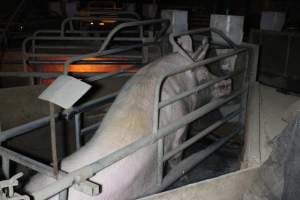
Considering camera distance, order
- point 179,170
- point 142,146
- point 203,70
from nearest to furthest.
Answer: point 142,146
point 179,170
point 203,70

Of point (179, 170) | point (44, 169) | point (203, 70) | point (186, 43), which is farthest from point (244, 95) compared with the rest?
point (44, 169)

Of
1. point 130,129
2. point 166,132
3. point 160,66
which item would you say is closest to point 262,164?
point 166,132

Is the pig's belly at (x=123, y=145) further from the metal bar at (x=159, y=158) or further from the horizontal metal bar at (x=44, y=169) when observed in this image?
the horizontal metal bar at (x=44, y=169)

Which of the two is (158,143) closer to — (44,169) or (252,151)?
(252,151)

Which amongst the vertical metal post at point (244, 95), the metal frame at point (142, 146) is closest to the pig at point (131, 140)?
the metal frame at point (142, 146)

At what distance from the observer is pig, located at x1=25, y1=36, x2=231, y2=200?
1.97m

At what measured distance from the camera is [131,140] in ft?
7.07

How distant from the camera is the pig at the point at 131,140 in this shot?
197cm

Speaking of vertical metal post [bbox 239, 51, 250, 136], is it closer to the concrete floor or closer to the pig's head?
the concrete floor

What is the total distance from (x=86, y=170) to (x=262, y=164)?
1.24 meters

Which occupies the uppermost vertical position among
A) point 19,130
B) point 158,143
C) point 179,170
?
point 19,130

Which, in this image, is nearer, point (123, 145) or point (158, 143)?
point (123, 145)

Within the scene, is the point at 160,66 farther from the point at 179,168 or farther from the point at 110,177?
the point at 110,177

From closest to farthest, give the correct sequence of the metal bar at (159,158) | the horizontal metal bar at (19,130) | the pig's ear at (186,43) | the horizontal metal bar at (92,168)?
the horizontal metal bar at (92,168)
the horizontal metal bar at (19,130)
the metal bar at (159,158)
the pig's ear at (186,43)
